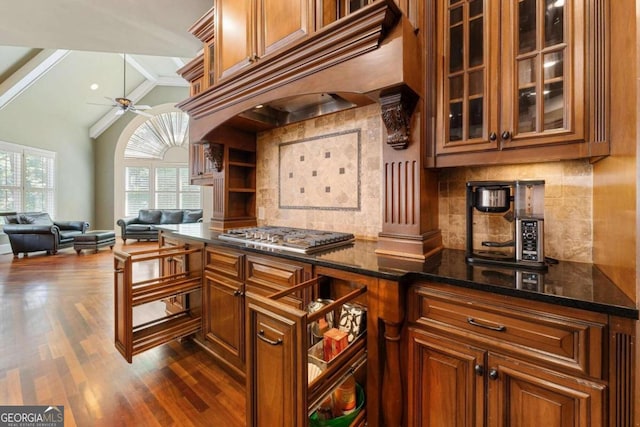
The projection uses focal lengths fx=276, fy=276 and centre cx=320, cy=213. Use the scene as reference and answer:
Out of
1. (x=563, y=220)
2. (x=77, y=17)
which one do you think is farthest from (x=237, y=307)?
(x=77, y=17)

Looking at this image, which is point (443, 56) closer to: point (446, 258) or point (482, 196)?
point (482, 196)

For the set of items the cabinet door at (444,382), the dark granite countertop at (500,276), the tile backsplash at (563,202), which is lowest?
→ the cabinet door at (444,382)

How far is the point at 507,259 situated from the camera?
1342mm

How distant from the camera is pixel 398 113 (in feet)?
4.76

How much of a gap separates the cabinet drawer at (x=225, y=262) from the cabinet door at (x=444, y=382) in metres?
1.15

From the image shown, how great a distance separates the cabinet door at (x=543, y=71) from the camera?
1167mm

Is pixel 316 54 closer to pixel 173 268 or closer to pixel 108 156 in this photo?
pixel 173 268

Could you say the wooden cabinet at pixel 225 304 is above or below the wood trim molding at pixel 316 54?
below

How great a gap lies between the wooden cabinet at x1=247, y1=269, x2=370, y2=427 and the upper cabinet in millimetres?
1019

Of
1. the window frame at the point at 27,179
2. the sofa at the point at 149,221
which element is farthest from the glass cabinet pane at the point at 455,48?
the window frame at the point at 27,179

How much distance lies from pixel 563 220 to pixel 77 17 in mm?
4947

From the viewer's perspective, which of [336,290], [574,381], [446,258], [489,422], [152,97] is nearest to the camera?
[574,381]

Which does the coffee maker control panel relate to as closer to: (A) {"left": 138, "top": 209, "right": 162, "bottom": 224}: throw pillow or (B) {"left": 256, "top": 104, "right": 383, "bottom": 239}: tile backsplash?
(B) {"left": 256, "top": 104, "right": 383, "bottom": 239}: tile backsplash

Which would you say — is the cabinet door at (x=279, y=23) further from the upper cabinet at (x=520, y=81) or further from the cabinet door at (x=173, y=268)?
the cabinet door at (x=173, y=268)
